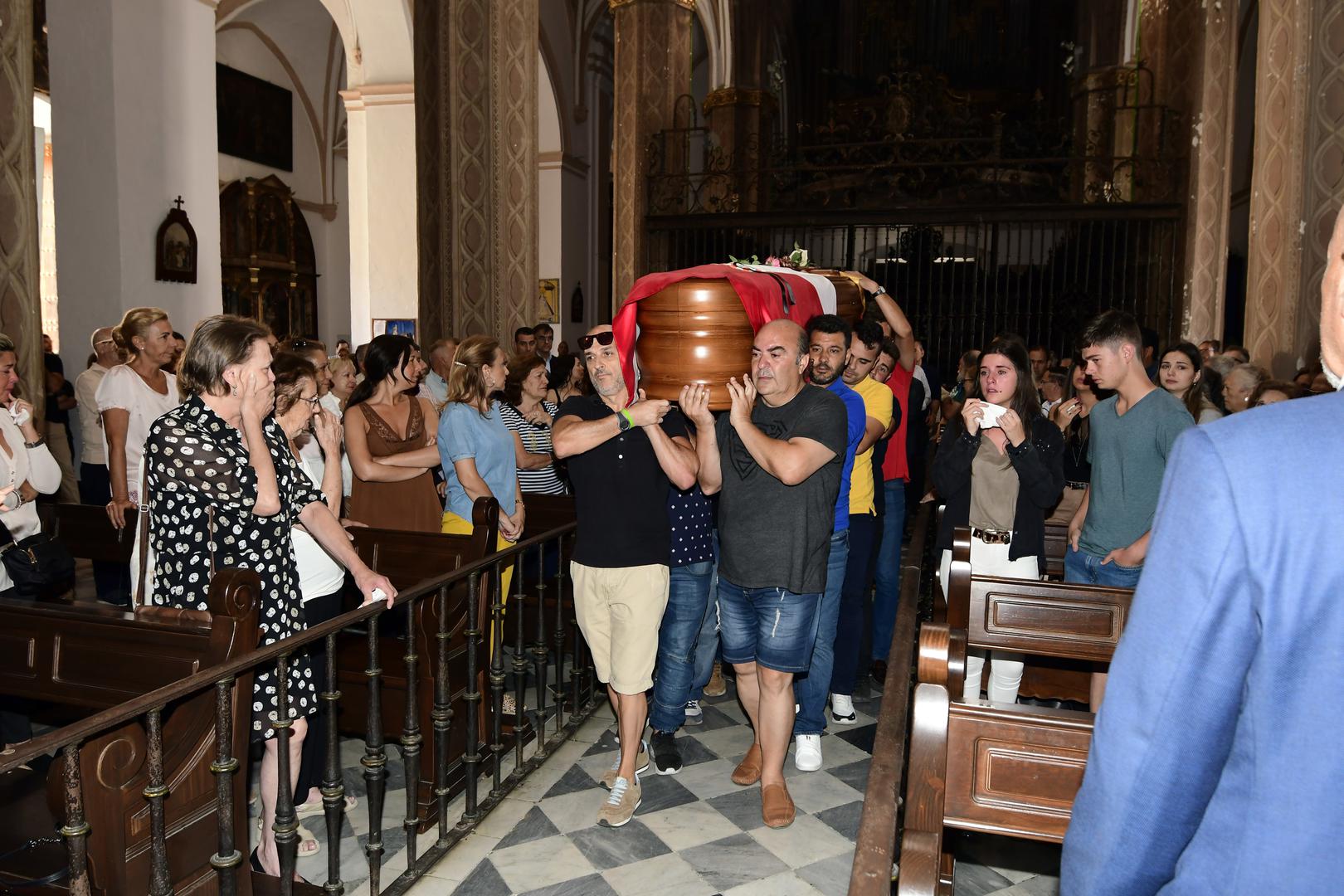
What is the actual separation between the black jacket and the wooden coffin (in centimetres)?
129

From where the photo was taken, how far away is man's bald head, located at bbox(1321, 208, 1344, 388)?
984mm

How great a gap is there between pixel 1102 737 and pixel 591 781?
3203 millimetres

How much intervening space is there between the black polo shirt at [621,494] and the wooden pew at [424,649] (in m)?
0.47

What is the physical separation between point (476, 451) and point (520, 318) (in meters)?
3.27

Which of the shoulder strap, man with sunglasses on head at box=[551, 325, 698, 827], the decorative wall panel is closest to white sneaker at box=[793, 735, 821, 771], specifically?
man with sunglasses on head at box=[551, 325, 698, 827]

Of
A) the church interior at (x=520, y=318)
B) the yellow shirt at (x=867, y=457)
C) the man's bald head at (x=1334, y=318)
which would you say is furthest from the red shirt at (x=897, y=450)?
the man's bald head at (x=1334, y=318)

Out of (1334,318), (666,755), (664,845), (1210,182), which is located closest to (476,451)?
(666,755)

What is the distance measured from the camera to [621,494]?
353cm

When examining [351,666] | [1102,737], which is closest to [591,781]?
[351,666]

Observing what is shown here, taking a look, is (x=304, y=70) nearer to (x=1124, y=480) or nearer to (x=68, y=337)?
(x=68, y=337)

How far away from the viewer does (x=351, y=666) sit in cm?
398

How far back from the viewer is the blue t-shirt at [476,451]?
4.46 meters

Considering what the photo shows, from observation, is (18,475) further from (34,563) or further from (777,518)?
(777,518)

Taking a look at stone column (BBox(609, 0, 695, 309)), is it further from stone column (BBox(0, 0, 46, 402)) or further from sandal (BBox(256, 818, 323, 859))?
sandal (BBox(256, 818, 323, 859))
